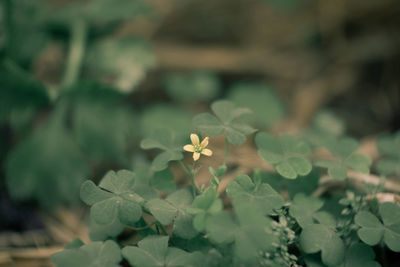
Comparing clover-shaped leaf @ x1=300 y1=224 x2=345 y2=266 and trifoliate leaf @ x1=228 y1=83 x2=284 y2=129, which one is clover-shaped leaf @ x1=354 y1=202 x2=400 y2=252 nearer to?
clover-shaped leaf @ x1=300 y1=224 x2=345 y2=266

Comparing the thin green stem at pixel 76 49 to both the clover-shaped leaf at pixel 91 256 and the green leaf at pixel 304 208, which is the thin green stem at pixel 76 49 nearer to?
the clover-shaped leaf at pixel 91 256

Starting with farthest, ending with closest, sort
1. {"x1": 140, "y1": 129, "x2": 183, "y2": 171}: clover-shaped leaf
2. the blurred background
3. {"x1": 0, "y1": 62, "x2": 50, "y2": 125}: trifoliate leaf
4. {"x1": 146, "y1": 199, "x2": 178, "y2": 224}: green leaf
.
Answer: the blurred background < {"x1": 0, "y1": 62, "x2": 50, "y2": 125}: trifoliate leaf < {"x1": 140, "y1": 129, "x2": 183, "y2": 171}: clover-shaped leaf < {"x1": 146, "y1": 199, "x2": 178, "y2": 224}: green leaf

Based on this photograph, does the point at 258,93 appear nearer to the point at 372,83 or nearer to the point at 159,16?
the point at 372,83

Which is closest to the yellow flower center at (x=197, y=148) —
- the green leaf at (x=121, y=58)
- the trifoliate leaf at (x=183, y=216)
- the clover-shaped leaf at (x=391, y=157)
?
the trifoliate leaf at (x=183, y=216)

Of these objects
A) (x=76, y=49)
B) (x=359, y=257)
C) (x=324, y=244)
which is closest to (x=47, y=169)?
(x=76, y=49)

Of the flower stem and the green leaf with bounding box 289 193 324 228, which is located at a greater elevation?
the flower stem

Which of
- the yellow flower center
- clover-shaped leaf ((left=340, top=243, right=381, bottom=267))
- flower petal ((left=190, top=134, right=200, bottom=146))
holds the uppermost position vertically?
flower petal ((left=190, top=134, right=200, bottom=146))

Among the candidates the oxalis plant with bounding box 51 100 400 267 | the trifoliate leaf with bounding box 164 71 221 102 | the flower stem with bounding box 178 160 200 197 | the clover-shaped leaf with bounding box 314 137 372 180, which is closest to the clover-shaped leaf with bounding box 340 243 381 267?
the oxalis plant with bounding box 51 100 400 267

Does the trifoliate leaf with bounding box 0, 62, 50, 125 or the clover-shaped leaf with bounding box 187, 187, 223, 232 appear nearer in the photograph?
the clover-shaped leaf with bounding box 187, 187, 223, 232
